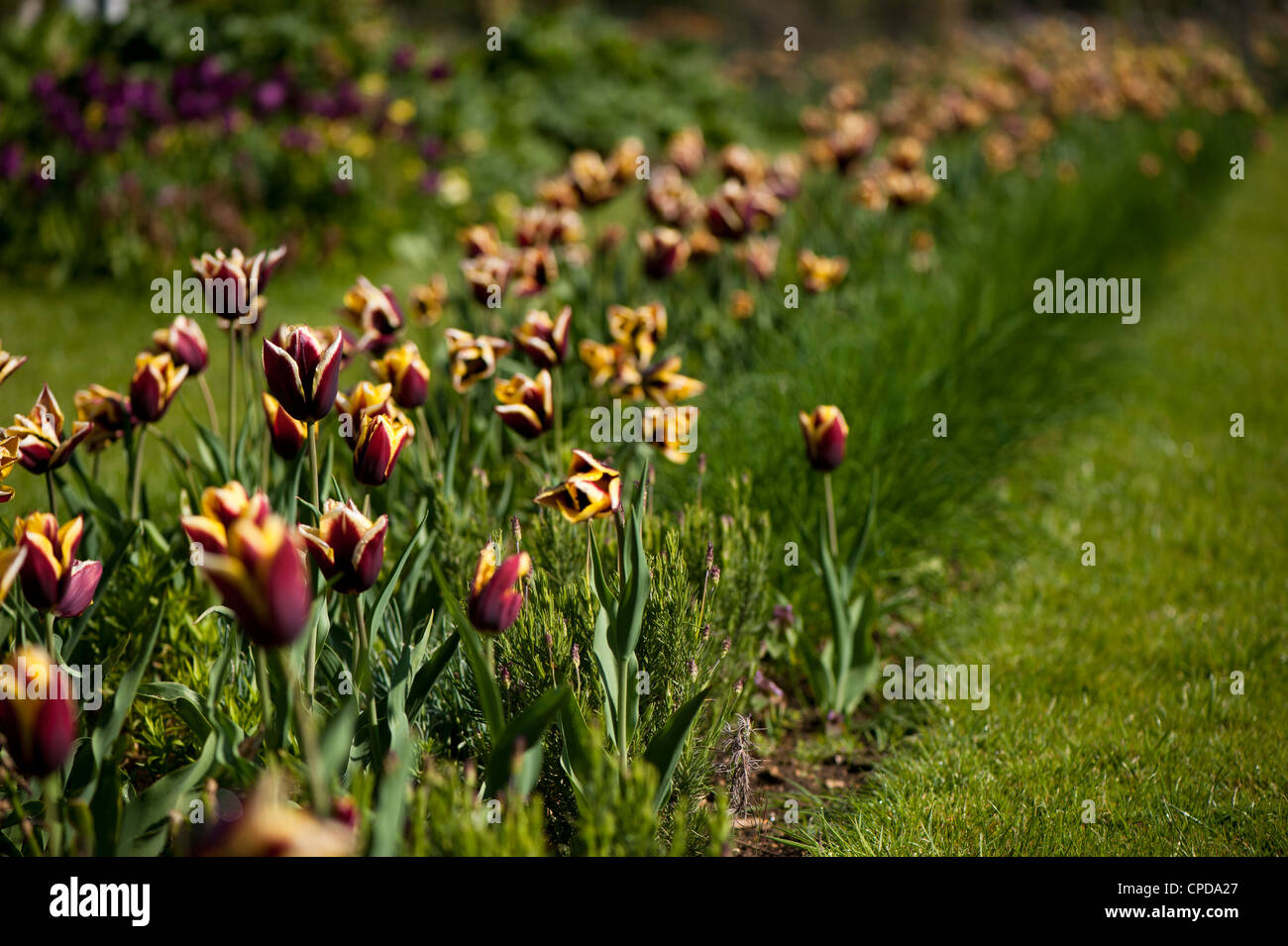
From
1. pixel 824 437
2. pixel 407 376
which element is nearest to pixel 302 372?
pixel 407 376

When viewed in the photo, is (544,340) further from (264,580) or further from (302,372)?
(264,580)

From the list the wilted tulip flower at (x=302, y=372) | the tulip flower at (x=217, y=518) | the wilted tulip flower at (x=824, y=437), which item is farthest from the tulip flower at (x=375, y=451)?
the wilted tulip flower at (x=824, y=437)

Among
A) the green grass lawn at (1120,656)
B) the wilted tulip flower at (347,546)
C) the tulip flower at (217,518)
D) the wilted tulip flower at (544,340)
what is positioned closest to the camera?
the tulip flower at (217,518)

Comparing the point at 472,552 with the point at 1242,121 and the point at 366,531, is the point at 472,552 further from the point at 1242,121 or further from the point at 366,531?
the point at 1242,121

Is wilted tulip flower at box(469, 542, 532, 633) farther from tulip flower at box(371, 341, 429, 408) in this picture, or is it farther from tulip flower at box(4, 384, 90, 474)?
tulip flower at box(4, 384, 90, 474)

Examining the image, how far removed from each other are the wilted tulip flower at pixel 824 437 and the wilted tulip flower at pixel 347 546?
1.06 m

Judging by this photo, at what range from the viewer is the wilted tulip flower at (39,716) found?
4.20 feet

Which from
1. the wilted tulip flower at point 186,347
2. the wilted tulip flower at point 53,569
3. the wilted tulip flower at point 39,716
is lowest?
Result: the wilted tulip flower at point 39,716

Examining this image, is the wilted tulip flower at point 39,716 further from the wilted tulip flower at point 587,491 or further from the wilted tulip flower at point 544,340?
the wilted tulip flower at point 544,340

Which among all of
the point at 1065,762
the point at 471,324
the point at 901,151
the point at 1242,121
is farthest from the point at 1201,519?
the point at 1242,121

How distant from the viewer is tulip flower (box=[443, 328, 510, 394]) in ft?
8.32

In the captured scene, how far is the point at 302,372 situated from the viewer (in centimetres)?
182

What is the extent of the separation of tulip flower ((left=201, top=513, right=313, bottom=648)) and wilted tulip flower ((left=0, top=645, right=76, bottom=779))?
0.94 ft
